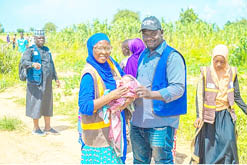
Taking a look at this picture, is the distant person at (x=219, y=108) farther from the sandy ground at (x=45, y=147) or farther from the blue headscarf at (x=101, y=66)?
the blue headscarf at (x=101, y=66)

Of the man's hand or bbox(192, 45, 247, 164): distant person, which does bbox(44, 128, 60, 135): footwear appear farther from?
bbox(192, 45, 247, 164): distant person

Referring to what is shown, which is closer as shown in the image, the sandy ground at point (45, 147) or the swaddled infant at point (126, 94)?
the swaddled infant at point (126, 94)

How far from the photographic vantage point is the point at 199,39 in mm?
17031

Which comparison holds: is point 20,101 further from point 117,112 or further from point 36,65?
point 117,112

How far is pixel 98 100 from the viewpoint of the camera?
2.52m

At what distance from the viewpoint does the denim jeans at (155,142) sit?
9.07ft

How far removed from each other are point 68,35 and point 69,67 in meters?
8.66

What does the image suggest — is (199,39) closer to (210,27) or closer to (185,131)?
(210,27)

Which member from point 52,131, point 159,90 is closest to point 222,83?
point 159,90

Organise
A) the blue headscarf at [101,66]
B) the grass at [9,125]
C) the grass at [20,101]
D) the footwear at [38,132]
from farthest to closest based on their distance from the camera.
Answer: the grass at [20,101] < the grass at [9,125] < the footwear at [38,132] < the blue headscarf at [101,66]

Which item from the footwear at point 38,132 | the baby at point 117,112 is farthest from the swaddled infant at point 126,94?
the footwear at point 38,132

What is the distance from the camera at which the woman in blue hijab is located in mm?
2543

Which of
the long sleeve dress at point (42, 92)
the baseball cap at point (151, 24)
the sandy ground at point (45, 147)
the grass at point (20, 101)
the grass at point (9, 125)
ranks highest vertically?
the baseball cap at point (151, 24)

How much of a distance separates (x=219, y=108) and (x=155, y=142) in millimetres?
1254
